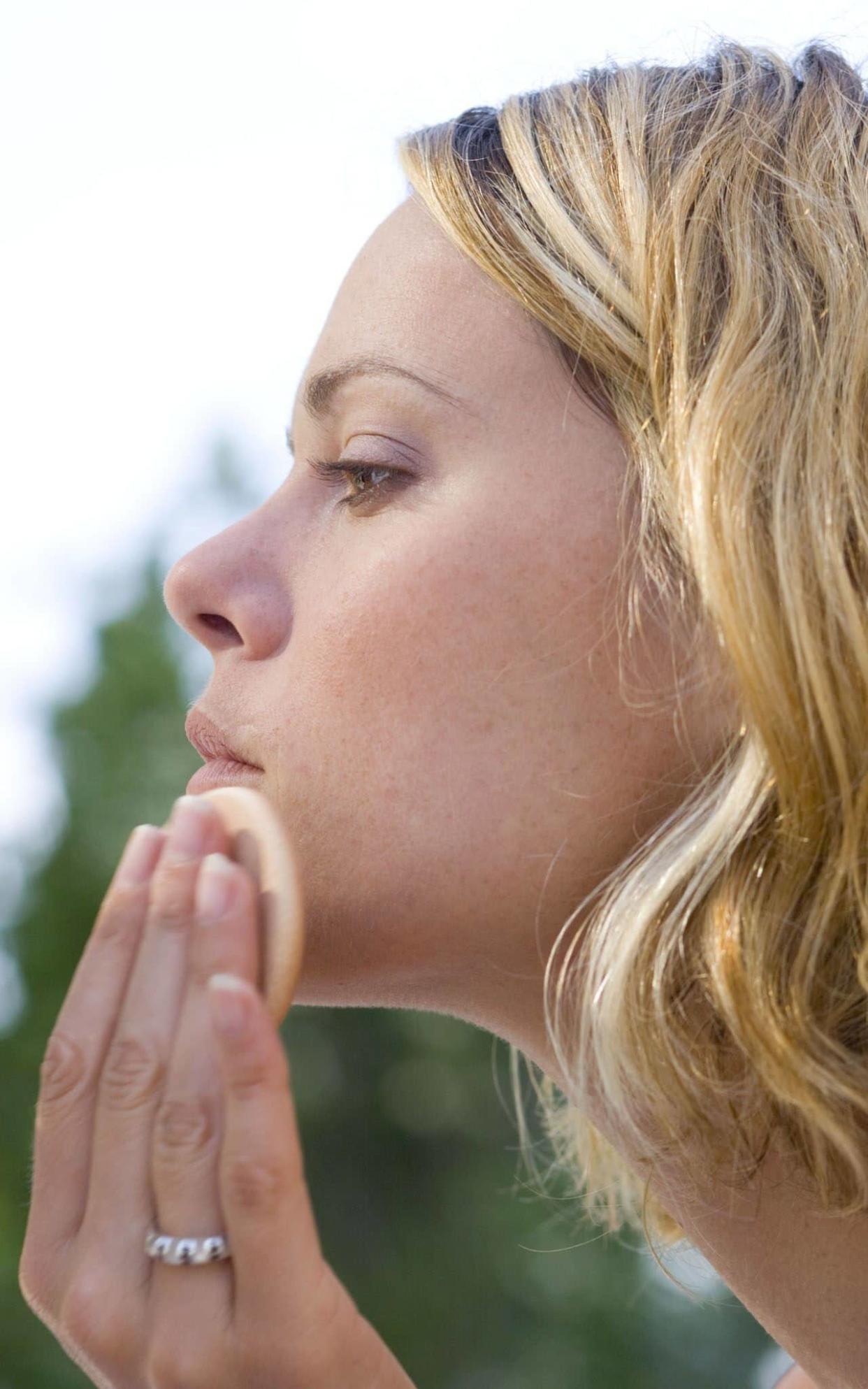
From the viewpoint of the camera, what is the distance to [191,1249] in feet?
4.91

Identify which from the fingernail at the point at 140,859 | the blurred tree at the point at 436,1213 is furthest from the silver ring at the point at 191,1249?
the blurred tree at the point at 436,1213

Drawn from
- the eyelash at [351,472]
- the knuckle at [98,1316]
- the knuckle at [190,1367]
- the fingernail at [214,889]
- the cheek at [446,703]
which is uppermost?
the eyelash at [351,472]

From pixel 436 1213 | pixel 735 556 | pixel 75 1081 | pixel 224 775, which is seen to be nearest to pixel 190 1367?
pixel 75 1081

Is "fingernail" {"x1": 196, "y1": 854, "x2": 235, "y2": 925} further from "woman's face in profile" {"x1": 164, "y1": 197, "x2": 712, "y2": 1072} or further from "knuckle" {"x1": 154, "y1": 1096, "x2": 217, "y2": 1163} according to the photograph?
"woman's face in profile" {"x1": 164, "y1": 197, "x2": 712, "y2": 1072}

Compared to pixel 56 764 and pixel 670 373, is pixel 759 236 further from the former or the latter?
pixel 56 764

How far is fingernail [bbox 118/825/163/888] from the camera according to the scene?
5.40ft

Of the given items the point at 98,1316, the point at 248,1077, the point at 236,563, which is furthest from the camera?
the point at 236,563

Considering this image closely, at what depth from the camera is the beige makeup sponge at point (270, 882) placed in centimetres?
159

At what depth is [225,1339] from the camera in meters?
1.50

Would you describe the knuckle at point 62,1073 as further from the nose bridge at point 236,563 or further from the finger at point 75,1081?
the nose bridge at point 236,563

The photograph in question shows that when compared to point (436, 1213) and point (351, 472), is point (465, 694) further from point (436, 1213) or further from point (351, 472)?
point (436, 1213)

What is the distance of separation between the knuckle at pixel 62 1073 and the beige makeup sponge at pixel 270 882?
24cm

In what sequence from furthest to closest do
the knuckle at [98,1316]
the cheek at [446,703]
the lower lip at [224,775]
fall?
the lower lip at [224,775], the cheek at [446,703], the knuckle at [98,1316]

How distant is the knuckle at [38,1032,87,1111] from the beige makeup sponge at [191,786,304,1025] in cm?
24
